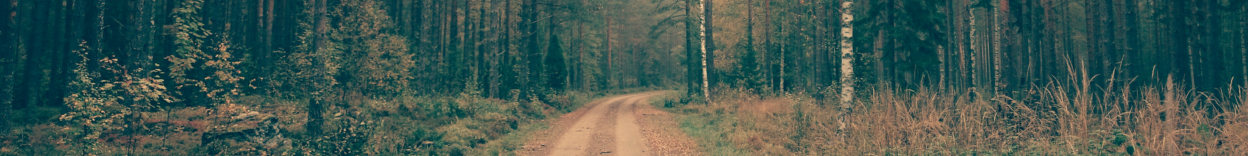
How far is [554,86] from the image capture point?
99.9 ft

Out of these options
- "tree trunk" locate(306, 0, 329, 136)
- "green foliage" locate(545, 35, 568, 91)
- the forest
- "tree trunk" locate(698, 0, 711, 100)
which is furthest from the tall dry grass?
"green foliage" locate(545, 35, 568, 91)

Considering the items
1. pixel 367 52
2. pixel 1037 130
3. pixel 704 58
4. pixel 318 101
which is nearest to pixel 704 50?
pixel 704 58

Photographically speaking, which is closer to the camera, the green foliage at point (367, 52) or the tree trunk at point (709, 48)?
the green foliage at point (367, 52)

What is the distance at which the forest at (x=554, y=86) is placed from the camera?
664 cm

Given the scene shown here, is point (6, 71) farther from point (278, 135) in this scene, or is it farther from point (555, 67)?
point (555, 67)

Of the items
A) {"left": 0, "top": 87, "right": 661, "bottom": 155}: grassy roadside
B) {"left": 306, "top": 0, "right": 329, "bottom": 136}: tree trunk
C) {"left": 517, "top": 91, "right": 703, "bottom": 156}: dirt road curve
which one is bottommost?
{"left": 517, "top": 91, "right": 703, "bottom": 156}: dirt road curve

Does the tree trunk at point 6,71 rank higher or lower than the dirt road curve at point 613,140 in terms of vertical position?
higher

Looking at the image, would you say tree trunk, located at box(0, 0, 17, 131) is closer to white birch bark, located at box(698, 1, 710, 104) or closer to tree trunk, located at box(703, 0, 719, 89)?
white birch bark, located at box(698, 1, 710, 104)

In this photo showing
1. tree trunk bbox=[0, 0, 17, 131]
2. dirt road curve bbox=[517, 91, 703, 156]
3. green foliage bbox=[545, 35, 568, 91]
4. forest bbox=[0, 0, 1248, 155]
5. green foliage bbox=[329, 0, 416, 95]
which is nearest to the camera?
forest bbox=[0, 0, 1248, 155]

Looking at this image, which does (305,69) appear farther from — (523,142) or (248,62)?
(523,142)

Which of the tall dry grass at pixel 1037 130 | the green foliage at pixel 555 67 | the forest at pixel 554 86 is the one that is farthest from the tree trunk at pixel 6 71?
the green foliage at pixel 555 67

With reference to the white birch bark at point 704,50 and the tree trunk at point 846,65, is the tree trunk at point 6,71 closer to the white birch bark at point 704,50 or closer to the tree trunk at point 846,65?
the tree trunk at point 846,65

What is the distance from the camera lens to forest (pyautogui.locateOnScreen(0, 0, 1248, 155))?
21.8 ft

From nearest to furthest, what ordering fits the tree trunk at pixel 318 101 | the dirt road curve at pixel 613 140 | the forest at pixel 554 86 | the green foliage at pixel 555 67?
1. the forest at pixel 554 86
2. the dirt road curve at pixel 613 140
3. the tree trunk at pixel 318 101
4. the green foliage at pixel 555 67
